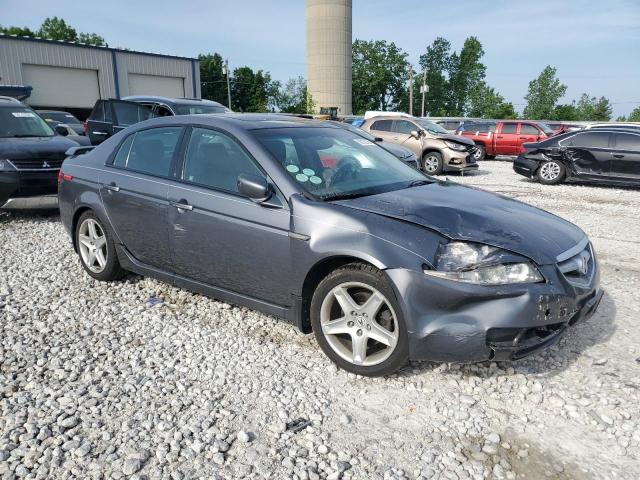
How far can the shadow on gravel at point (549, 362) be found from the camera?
10.9 feet

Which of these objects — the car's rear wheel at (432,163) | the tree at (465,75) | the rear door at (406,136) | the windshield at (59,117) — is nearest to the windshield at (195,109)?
the rear door at (406,136)

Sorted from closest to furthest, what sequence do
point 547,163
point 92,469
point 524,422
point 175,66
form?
point 92,469 → point 524,422 → point 547,163 → point 175,66

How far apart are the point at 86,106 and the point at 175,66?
7.26 metres

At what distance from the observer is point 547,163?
1242 centimetres

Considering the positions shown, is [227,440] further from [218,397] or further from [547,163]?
[547,163]

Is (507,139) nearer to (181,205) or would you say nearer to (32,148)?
(32,148)

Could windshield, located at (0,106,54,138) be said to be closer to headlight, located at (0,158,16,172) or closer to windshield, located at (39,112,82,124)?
headlight, located at (0,158,16,172)

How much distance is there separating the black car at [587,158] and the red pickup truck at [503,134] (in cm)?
599

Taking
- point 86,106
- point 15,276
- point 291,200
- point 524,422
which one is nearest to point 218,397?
point 291,200

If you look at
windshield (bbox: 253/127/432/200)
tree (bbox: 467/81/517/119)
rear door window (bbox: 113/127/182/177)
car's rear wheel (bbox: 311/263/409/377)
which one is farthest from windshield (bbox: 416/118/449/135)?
tree (bbox: 467/81/517/119)

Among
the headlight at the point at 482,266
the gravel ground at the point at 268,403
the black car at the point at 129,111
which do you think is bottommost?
the gravel ground at the point at 268,403

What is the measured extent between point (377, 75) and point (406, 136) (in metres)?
73.8

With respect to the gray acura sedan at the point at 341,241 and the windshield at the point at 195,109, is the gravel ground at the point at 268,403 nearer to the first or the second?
the gray acura sedan at the point at 341,241

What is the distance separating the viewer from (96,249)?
4.92m
